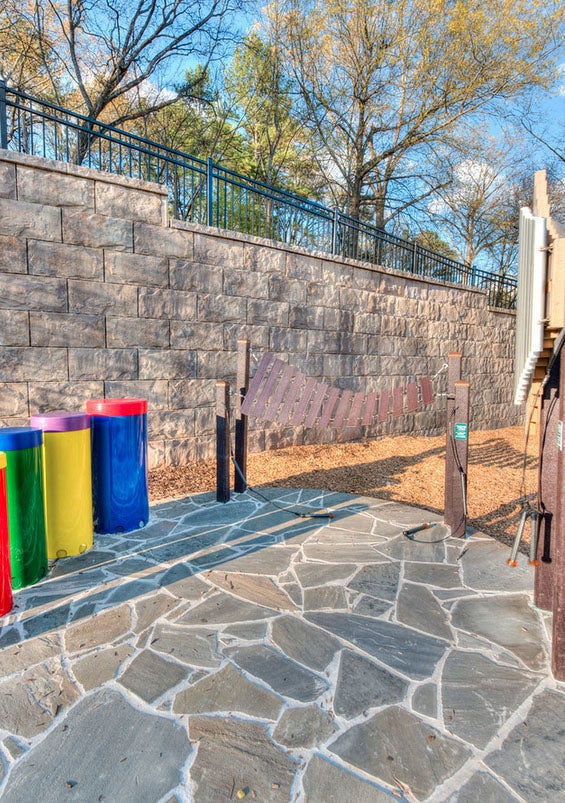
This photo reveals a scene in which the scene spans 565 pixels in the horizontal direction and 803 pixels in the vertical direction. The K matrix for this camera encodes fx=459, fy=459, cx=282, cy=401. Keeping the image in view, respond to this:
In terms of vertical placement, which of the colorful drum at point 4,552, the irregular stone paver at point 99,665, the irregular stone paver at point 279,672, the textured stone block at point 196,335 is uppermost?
the textured stone block at point 196,335

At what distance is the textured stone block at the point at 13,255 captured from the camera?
15.7 ft

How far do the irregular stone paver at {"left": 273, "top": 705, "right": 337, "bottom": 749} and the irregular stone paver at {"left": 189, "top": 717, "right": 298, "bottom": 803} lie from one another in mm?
64

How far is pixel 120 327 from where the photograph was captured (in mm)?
5609

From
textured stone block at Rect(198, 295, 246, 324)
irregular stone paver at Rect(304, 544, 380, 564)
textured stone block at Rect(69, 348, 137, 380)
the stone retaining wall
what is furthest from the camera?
textured stone block at Rect(198, 295, 246, 324)

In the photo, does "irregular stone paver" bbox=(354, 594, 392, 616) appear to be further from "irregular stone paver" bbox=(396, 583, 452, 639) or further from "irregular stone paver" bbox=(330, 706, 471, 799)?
"irregular stone paver" bbox=(330, 706, 471, 799)

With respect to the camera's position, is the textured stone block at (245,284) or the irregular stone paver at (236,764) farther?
the textured stone block at (245,284)

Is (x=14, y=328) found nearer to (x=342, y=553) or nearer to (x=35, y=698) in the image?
(x=35, y=698)

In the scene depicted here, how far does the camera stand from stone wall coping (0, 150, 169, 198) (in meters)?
4.73

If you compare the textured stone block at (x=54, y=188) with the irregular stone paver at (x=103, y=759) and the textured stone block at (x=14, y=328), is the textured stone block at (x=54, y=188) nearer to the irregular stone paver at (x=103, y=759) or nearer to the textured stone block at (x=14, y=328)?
the textured stone block at (x=14, y=328)

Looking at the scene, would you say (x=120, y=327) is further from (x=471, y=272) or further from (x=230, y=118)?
(x=230, y=118)

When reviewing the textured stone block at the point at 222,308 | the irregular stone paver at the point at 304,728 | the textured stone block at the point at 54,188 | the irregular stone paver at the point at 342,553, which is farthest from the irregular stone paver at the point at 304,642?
the textured stone block at the point at 54,188

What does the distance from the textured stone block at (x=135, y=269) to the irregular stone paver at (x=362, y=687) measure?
191 inches

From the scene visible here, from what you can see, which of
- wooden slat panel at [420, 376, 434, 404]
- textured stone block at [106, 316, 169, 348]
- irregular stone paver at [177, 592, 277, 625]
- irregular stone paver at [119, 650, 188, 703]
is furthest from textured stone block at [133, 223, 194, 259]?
irregular stone paver at [119, 650, 188, 703]

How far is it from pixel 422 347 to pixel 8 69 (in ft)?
42.3
